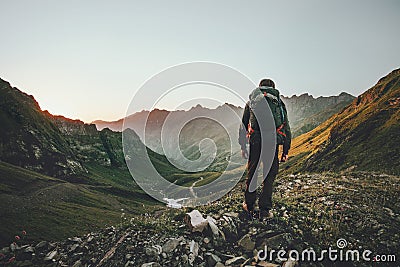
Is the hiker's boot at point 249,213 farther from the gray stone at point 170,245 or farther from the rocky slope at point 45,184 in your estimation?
the rocky slope at point 45,184

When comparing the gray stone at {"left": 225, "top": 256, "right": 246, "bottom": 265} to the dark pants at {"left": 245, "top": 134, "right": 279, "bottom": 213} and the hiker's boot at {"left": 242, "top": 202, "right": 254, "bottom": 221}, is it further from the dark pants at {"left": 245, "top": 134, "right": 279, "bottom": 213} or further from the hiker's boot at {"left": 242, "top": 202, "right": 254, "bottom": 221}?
the dark pants at {"left": 245, "top": 134, "right": 279, "bottom": 213}

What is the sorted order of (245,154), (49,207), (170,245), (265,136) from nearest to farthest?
1. (170,245)
2. (265,136)
3. (245,154)
4. (49,207)

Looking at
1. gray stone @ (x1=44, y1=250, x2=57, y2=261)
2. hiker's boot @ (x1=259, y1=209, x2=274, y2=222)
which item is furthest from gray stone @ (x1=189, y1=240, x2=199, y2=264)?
gray stone @ (x1=44, y1=250, x2=57, y2=261)

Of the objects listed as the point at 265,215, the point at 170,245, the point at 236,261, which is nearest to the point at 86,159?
the point at 170,245

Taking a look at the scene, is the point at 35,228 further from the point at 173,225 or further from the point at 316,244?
the point at 316,244

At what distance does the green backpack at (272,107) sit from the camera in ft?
32.9

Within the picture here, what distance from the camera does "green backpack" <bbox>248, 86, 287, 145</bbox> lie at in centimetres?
1003

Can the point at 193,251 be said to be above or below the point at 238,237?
above

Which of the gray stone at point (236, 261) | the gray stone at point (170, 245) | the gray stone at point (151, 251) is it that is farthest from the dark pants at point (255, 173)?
the gray stone at point (151, 251)

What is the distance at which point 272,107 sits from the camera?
32.9 feet

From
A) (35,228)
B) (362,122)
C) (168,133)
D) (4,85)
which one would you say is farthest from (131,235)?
(4,85)

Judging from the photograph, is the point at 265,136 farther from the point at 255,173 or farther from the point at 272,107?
the point at 255,173

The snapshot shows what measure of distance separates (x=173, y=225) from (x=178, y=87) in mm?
5081

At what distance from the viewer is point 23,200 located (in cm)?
5819
